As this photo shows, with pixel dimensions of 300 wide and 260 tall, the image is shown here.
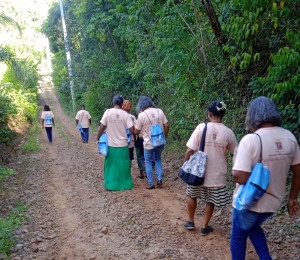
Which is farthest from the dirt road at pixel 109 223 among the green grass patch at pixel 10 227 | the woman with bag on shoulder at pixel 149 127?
the woman with bag on shoulder at pixel 149 127

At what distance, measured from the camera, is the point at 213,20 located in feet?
19.7

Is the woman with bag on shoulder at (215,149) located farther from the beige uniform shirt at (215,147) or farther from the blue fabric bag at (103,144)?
the blue fabric bag at (103,144)

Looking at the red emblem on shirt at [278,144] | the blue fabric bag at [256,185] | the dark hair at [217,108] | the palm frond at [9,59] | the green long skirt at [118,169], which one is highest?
the palm frond at [9,59]

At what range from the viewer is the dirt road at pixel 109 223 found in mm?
4395

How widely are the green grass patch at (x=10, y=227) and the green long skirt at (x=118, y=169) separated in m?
1.78

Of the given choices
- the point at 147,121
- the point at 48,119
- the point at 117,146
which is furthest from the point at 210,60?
the point at 48,119

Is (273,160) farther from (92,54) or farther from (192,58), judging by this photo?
(92,54)

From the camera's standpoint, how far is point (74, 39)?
78.0 feet

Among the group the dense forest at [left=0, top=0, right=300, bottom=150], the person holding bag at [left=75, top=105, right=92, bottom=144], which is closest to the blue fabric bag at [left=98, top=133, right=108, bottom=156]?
the dense forest at [left=0, top=0, right=300, bottom=150]

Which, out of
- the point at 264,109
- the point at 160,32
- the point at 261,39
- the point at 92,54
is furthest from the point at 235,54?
the point at 92,54

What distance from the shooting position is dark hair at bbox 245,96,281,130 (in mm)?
2973

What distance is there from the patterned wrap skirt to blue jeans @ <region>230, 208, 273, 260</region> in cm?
109

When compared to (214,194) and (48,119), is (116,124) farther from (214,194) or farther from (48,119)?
(48,119)

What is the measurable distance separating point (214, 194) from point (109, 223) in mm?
1885
